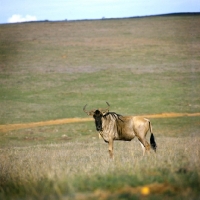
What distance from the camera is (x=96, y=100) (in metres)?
41.9

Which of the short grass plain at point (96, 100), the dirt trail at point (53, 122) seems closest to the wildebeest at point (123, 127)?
the short grass plain at point (96, 100)

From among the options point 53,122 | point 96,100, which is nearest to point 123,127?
point 53,122

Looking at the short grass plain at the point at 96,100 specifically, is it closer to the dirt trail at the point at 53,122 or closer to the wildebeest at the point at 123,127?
the wildebeest at the point at 123,127

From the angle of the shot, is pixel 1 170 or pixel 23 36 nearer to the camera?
pixel 1 170

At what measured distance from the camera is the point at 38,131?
30.3 metres

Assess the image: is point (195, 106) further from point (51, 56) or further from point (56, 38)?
point (56, 38)

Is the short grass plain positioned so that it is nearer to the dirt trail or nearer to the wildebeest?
the wildebeest

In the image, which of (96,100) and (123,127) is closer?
(123,127)

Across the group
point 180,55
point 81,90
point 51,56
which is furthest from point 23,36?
point 81,90

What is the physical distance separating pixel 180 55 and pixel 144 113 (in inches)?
1007

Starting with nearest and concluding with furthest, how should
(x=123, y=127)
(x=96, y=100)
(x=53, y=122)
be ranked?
1. (x=123, y=127)
2. (x=53, y=122)
3. (x=96, y=100)

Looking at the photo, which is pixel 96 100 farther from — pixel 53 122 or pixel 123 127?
pixel 123 127

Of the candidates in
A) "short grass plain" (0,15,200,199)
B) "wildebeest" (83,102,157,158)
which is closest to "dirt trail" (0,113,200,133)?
"short grass plain" (0,15,200,199)

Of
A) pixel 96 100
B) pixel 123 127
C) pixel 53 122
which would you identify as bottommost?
pixel 53 122
